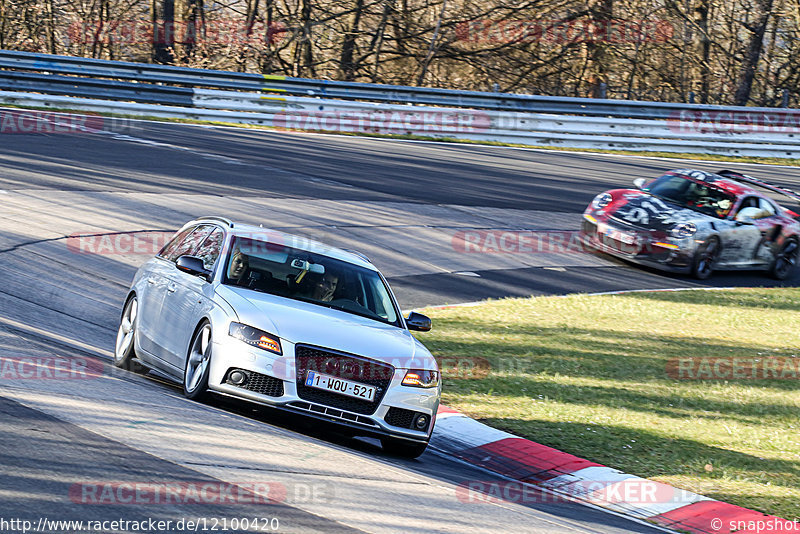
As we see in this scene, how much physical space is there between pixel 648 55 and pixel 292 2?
12.1m

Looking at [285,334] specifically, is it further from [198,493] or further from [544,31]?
[544,31]

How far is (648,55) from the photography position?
1324 inches

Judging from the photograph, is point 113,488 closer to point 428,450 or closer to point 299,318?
point 299,318

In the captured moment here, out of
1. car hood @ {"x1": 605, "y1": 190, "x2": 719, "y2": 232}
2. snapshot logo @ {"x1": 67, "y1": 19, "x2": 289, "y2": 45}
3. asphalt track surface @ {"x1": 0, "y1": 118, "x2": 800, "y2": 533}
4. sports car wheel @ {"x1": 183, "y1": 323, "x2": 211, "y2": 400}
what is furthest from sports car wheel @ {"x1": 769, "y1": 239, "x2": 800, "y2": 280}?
snapshot logo @ {"x1": 67, "y1": 19, "x2": 289, "y2": 45}

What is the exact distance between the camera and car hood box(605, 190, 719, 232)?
15961 millimetres

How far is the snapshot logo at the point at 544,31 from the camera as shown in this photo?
32344 mm

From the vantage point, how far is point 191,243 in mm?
8773

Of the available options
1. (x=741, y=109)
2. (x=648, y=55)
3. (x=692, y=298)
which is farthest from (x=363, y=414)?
(x=648, y=55)

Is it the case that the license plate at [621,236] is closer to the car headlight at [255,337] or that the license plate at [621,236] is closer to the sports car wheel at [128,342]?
the sports car wheel at [128,342]

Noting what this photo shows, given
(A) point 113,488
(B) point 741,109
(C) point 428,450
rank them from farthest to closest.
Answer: (B) point 741,109
(C) point 428,450
(A) point 113,488

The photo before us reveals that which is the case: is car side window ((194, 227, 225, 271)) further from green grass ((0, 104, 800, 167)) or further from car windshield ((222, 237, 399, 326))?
green grass ((0, 104, 800, 167))

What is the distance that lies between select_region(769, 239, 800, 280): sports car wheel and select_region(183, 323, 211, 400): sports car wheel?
12.7 metres

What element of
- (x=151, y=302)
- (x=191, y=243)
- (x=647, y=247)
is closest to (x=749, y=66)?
(x=647, y=247)

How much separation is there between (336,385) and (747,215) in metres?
11.8
